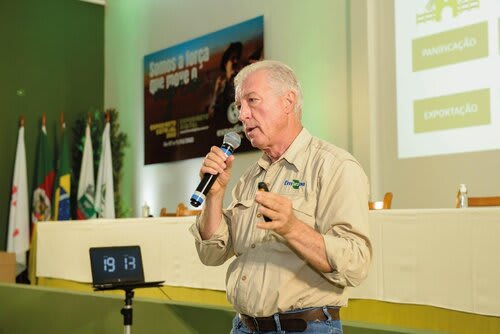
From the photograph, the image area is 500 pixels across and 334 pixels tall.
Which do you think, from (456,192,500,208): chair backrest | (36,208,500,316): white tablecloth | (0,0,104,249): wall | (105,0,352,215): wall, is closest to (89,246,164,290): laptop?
(36,208,500,316): white tablecloth

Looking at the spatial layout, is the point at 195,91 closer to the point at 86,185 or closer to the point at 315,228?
the point at 86,185

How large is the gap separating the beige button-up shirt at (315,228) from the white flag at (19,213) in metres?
7.43

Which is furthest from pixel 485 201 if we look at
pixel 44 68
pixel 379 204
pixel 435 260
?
pixel 44 68

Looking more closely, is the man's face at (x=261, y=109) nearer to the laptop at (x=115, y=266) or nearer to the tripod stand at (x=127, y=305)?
the tripod stand at (x=127, y=305)

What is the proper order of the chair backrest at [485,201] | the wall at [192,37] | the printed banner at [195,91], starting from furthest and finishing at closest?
the printed banner at [195,91]
the wall at [192,37]
the chair backrest at [485,201]

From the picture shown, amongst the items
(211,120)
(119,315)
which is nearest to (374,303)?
(119,315)

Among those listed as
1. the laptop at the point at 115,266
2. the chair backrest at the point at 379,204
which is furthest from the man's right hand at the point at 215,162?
the chair backrest at the point at 379,204

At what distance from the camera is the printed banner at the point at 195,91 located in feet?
26.6

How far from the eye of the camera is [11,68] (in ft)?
30.4

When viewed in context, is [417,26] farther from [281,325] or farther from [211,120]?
[281,325]

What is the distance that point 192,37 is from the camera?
8.89m

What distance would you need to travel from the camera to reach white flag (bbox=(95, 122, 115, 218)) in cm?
923

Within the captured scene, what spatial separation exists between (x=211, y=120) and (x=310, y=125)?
155 cm

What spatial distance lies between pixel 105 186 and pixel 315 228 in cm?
765
